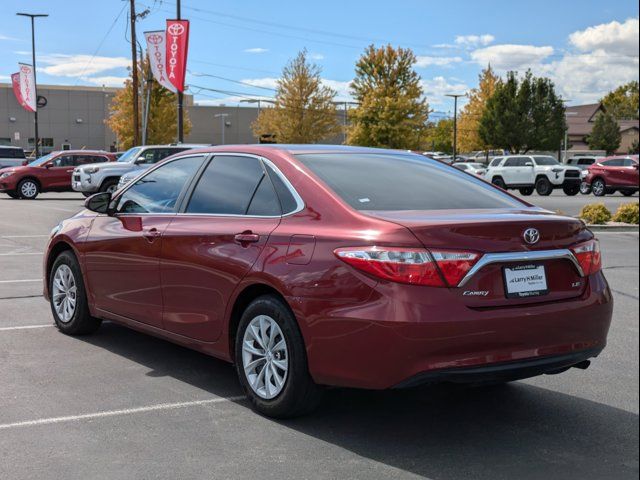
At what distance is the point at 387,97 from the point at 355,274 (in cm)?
5317

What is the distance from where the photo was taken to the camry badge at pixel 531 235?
423 cm

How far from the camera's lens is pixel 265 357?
476 centimetres

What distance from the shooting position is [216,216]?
531cm

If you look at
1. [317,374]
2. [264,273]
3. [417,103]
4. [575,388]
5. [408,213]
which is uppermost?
[417,103]

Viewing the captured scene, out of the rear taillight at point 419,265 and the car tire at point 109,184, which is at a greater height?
the rear taillight at point 419,265

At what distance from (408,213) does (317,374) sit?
102 cm

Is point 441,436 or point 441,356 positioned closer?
point 441,356

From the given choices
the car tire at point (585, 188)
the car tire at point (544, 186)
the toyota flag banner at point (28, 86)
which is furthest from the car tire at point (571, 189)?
the toyota flag banner at point (28, 86)

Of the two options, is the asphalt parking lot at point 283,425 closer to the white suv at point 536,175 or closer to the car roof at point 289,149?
the car roof at point 289,149

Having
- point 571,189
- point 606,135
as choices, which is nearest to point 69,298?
point 571,189

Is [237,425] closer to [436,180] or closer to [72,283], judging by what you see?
[436,180]

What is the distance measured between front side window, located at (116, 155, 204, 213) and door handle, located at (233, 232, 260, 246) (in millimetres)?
976

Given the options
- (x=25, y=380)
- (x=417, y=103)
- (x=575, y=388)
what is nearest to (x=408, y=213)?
(x=575, y=388)

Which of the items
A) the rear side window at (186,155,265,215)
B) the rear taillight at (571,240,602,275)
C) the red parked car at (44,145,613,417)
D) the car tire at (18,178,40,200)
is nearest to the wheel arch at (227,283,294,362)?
the red parked car at (44,145,613,417)
